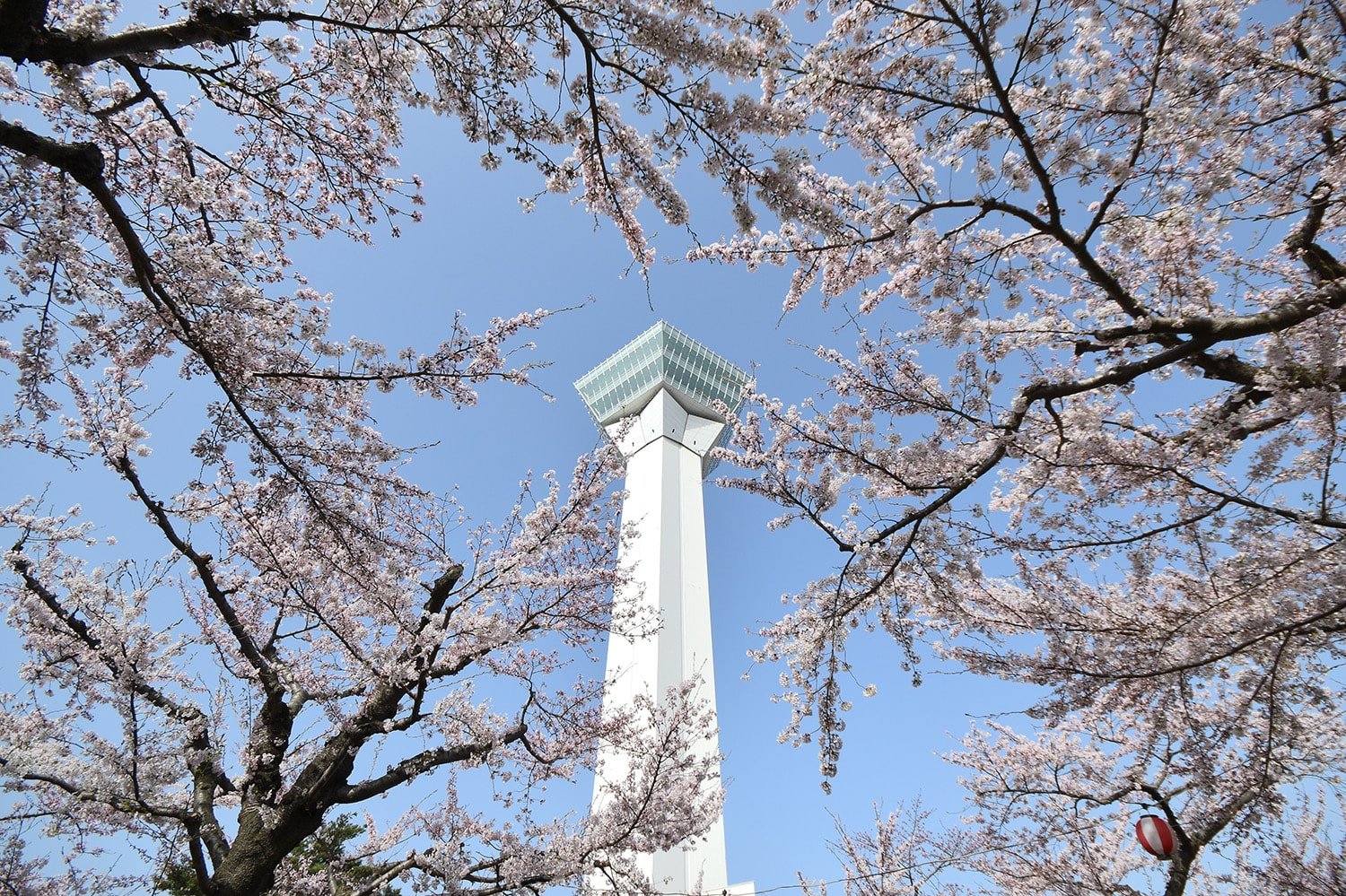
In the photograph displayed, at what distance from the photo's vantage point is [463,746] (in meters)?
5.12

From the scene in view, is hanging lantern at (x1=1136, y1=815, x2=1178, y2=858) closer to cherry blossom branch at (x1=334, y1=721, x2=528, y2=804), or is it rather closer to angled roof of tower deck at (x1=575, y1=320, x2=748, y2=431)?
cherry blossom branch at (x1=334, y1=721, x2=528, y2=804)

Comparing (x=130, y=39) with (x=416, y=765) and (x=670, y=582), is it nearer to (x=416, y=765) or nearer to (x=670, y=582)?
(x=416, y=765)

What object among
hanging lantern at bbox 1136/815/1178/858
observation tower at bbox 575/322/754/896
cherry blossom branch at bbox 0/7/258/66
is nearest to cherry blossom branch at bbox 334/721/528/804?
cherry blossom branch at bbox 0/7/258/66

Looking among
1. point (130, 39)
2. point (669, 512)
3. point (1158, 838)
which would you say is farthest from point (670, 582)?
point (130, 39)

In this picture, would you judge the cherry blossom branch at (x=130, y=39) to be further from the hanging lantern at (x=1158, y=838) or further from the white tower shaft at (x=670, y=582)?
the white tower shaft at (x=670, y=582)

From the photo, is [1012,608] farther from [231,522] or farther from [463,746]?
[231,522]

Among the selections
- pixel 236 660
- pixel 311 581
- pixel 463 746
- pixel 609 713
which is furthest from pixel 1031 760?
pixel 236 660

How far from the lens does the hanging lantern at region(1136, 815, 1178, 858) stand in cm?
568

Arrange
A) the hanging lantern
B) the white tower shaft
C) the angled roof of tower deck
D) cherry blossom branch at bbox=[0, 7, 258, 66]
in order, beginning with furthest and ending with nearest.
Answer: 1. the angled roof of tower deck
2. the white tower shaft
3. the hanging lantern
4. cherry blossom branch at bbox=[0, 7, 258, 66]

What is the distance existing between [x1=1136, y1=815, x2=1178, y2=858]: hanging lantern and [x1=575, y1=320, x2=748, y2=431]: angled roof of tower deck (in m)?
23.9

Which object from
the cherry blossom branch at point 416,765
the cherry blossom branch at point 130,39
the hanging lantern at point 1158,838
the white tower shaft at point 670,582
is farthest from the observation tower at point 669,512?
the cherry blossom branch at point 130,39

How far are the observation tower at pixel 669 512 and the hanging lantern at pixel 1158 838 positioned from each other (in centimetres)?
915

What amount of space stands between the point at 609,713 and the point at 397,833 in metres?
3.21

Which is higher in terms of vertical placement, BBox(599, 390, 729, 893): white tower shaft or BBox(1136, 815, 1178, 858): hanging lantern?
BBox(599, 390, 729, 893): white tower shaft
